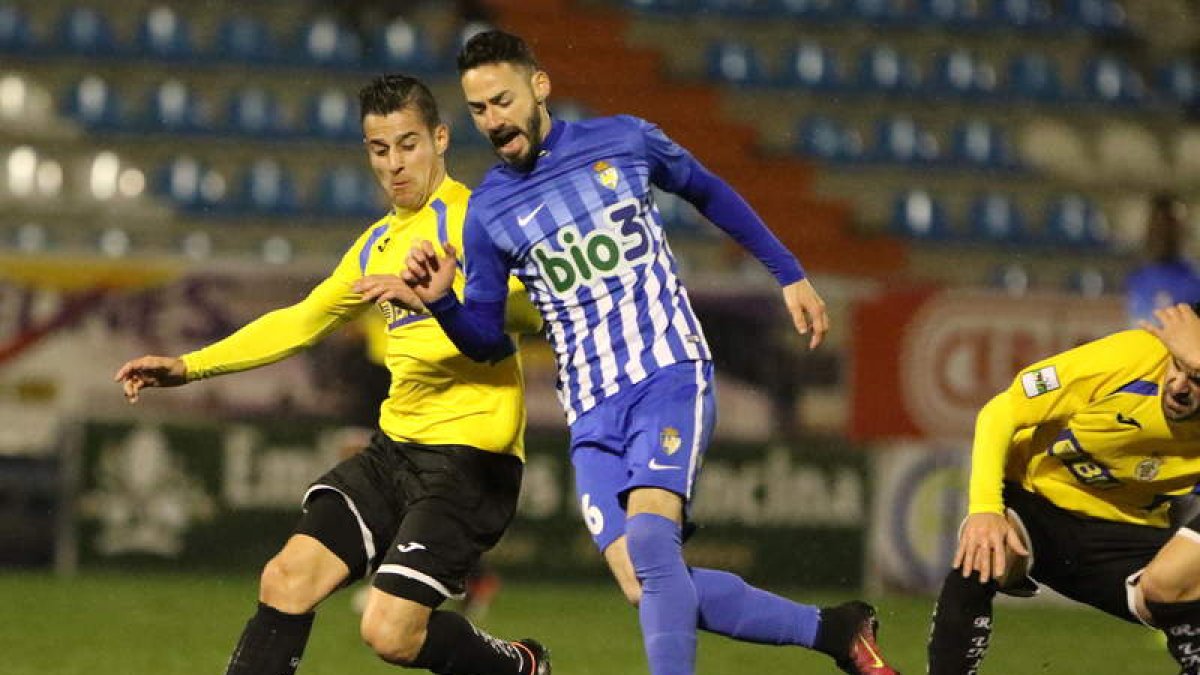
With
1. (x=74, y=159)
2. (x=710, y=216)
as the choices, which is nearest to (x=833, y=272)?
(x=74, y=159)

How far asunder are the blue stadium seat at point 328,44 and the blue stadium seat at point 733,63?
264 centimetres

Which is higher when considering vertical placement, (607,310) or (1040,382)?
(607,310)

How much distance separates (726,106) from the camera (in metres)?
15.3

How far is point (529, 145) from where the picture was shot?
5.48 m

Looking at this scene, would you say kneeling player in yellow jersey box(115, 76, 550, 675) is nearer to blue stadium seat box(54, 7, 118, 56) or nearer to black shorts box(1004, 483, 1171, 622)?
black shorts box(1004, 483, 1171, 622)

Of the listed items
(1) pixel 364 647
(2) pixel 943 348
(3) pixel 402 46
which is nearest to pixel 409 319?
(1) pixel 364 647

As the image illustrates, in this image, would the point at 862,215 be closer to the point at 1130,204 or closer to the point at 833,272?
the point at 833,272

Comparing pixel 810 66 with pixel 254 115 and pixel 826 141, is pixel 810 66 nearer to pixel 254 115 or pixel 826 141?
pixel 826 141

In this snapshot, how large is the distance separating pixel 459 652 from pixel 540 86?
1.59m

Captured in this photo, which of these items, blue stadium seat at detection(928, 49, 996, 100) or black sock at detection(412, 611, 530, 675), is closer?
black sock at detection(412, 611, 530, 675)

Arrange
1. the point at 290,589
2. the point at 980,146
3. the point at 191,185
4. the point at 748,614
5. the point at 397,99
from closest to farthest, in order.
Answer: the point at 748,614 → the point at 290,589 → the point at 397,99 → the point at 191,185 → the point at 980,146

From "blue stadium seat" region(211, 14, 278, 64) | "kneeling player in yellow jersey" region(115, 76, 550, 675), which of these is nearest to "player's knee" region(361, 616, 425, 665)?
"kneeling player in yellow jersey" region(115, 76, 550, 675)

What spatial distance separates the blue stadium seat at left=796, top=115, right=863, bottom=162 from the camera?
15.1 metres

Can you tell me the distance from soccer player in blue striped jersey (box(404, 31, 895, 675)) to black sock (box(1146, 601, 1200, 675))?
835 mm
